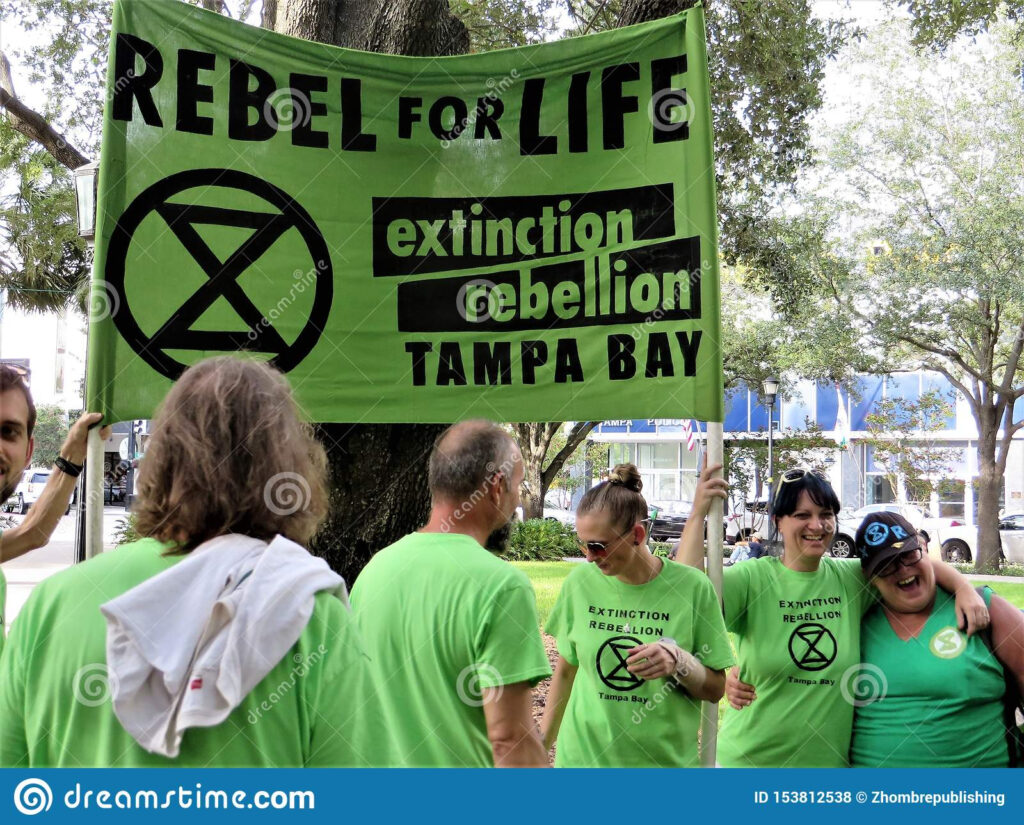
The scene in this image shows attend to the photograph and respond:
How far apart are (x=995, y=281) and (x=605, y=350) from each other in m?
19.4

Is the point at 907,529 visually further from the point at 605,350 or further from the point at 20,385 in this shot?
the point at 20,385

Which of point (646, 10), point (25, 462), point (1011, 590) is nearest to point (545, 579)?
point (1011, 590)

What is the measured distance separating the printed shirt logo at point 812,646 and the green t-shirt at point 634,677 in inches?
8.9

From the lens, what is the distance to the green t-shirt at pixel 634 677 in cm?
309

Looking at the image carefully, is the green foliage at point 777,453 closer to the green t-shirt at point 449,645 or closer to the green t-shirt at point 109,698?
the green t-shirt at point 449,645

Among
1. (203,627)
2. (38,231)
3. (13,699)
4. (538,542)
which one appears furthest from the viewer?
(538,542)

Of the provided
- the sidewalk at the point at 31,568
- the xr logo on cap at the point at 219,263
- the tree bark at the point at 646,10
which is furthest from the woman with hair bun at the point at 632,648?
the sidewalk at the point at 31,568

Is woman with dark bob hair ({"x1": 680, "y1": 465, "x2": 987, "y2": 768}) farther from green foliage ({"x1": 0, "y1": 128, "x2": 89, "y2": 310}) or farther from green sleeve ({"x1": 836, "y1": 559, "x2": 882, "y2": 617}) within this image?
green foliage ({"x1": 0, "y1": 128, "x2": 89, "y2": 310})

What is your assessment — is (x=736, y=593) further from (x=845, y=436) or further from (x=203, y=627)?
(x=845, y=436)

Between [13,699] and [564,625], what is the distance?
2004mm

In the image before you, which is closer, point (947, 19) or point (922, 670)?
point (922, 670)

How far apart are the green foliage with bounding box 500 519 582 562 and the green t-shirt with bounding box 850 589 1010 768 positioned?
16.4 metres

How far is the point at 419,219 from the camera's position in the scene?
152 inches

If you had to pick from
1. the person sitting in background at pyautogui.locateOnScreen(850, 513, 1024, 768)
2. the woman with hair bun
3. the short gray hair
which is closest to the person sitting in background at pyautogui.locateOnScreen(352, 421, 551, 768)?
the short gray hair
